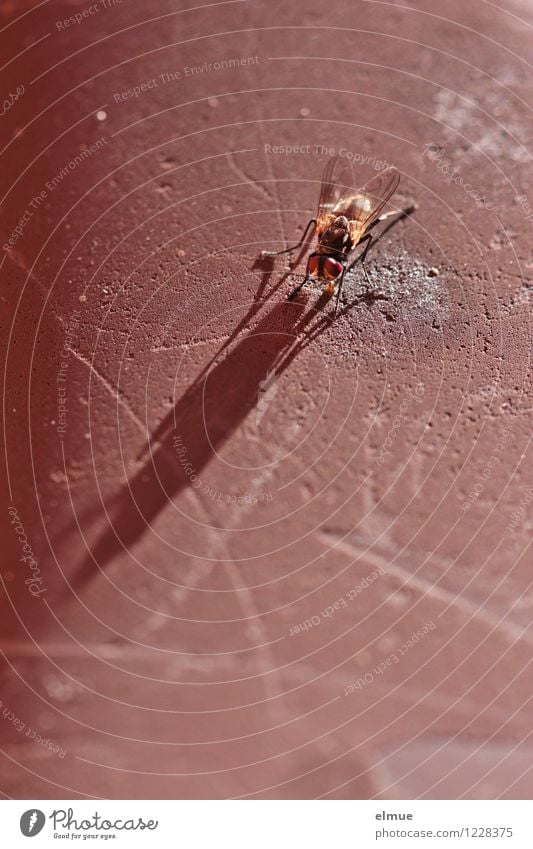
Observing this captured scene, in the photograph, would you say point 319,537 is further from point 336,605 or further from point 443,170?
point 443,170

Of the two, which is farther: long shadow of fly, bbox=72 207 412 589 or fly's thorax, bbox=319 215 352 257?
long shadow of fly, bbox=72 207 412 589

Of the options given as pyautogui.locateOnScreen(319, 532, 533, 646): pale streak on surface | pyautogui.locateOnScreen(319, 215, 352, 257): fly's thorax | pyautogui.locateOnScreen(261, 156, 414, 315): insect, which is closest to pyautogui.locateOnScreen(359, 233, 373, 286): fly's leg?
pyautogui.locateOnScreen(261, 156, 414, 315): insect

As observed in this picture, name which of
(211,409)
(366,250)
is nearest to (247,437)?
(211,409)

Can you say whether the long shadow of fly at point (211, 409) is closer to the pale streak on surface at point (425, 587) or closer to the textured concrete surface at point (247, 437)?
the textured concrete surface at point (247, 437)

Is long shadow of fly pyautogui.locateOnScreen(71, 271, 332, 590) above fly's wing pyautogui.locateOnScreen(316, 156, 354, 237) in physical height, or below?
below

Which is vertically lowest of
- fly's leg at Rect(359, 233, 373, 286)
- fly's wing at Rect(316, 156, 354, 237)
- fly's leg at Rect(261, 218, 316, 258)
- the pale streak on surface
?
the pale streak on surface

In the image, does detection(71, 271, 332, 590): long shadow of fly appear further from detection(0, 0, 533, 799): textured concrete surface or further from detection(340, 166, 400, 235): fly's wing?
detection(340, 166, 400, 235): fly's wing
